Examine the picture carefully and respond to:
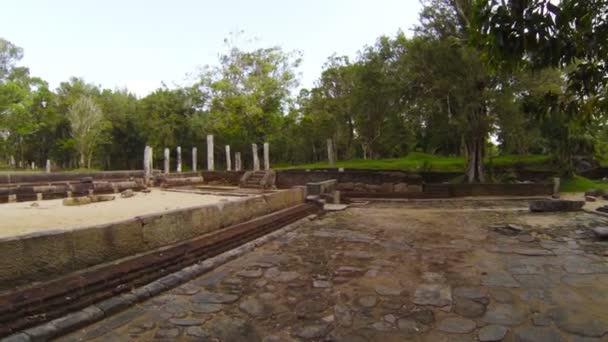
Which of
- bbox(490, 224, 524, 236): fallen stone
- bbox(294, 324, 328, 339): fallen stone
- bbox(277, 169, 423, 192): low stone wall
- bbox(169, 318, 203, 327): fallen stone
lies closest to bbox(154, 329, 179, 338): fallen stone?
bbox(169, 318, 203, 327): fallen stone

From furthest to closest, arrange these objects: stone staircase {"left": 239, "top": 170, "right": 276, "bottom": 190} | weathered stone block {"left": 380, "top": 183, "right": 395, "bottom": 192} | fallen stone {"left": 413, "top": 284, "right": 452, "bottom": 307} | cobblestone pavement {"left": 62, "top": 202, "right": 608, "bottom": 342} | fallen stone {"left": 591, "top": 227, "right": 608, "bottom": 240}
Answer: stone staircase {"left": 239, "top": 170, "right": 276, "bottom": 190}, weathered stone block {"left": 380, "top": 183, "right": 395, "bottom": 192}, fallen stone {"left": 591, "top": 227, "right": 608, "bottom": 240}, fallen stone {"left": 413, "top": 284, "right": 452, "bottom": 307}, cobblestone pavement {"left": 62, "top": 202, "right": 608, "bottom": 342}

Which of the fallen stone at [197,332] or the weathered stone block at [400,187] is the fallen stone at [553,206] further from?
the fallen stone at [197,332]

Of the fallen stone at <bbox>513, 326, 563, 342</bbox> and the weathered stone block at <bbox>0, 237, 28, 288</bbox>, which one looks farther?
the weathered stone block at <bbox>0, 237, 28, 288</bbox>

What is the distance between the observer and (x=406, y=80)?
638 inches

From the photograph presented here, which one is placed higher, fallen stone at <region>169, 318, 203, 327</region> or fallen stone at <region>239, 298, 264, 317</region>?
fallen stone at <region>169, 318, 203, 327</region>

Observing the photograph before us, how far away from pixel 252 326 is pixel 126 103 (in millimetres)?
46123

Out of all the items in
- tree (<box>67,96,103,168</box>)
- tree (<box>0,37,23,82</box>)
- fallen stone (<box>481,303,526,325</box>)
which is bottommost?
fallen stone (<box>481,303,526,325</box>)

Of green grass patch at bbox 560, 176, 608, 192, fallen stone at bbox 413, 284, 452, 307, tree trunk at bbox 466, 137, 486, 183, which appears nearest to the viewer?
fallen stone at bbox 413, 284, 452, 307

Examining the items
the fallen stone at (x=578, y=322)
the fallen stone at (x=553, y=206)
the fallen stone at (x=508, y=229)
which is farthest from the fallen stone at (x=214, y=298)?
the fallen stone at (x=553, y=206)

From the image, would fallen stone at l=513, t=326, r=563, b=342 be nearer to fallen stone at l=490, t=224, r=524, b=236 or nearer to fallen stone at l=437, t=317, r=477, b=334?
fallen stone at l=437, t=317, r=477, b=334

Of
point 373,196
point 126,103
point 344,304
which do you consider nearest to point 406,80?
point 373,196

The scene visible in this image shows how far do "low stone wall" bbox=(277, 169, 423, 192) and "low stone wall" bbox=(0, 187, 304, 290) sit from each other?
8.60 meters

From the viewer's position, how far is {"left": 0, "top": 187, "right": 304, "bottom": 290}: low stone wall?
3.37 m

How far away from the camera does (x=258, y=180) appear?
54.2ft
